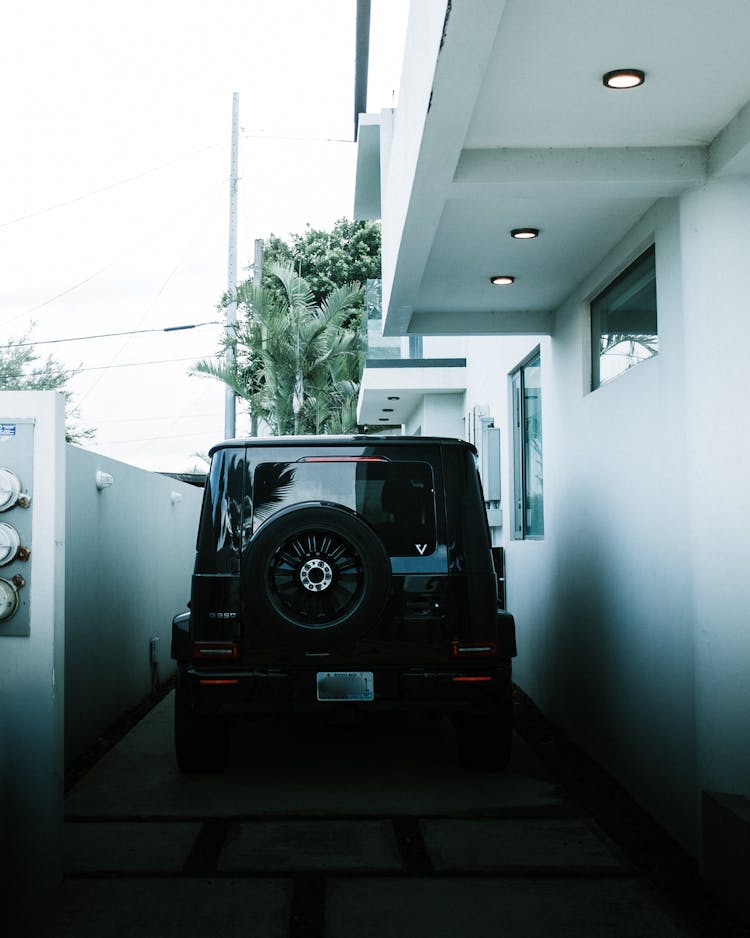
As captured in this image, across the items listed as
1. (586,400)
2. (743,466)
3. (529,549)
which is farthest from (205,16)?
(743,466)

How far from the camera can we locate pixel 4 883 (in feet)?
13.8

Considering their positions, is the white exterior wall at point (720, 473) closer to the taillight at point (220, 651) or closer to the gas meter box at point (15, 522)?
the taillight at point (220, 651)

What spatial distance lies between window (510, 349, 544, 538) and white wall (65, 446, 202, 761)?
3.44m

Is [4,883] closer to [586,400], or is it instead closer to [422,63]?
[422,63]

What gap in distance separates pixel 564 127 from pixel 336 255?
92.4 feet

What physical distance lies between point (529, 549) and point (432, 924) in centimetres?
578

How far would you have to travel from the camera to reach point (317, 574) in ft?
18.9

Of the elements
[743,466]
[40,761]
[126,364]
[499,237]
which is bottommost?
[40,761]

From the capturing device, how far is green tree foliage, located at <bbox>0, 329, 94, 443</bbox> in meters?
35.9

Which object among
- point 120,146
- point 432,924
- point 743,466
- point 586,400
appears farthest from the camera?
point 120,146

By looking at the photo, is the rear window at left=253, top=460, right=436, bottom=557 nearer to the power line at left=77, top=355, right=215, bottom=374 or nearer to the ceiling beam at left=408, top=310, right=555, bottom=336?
the ceiling beam at left=408, top=310, right=555, bottom=336

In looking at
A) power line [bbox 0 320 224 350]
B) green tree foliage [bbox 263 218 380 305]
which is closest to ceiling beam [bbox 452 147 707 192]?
power line [bbox 0 320 224 350]

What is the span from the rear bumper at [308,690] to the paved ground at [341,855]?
52cm

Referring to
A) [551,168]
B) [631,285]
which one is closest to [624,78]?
[551,168]
